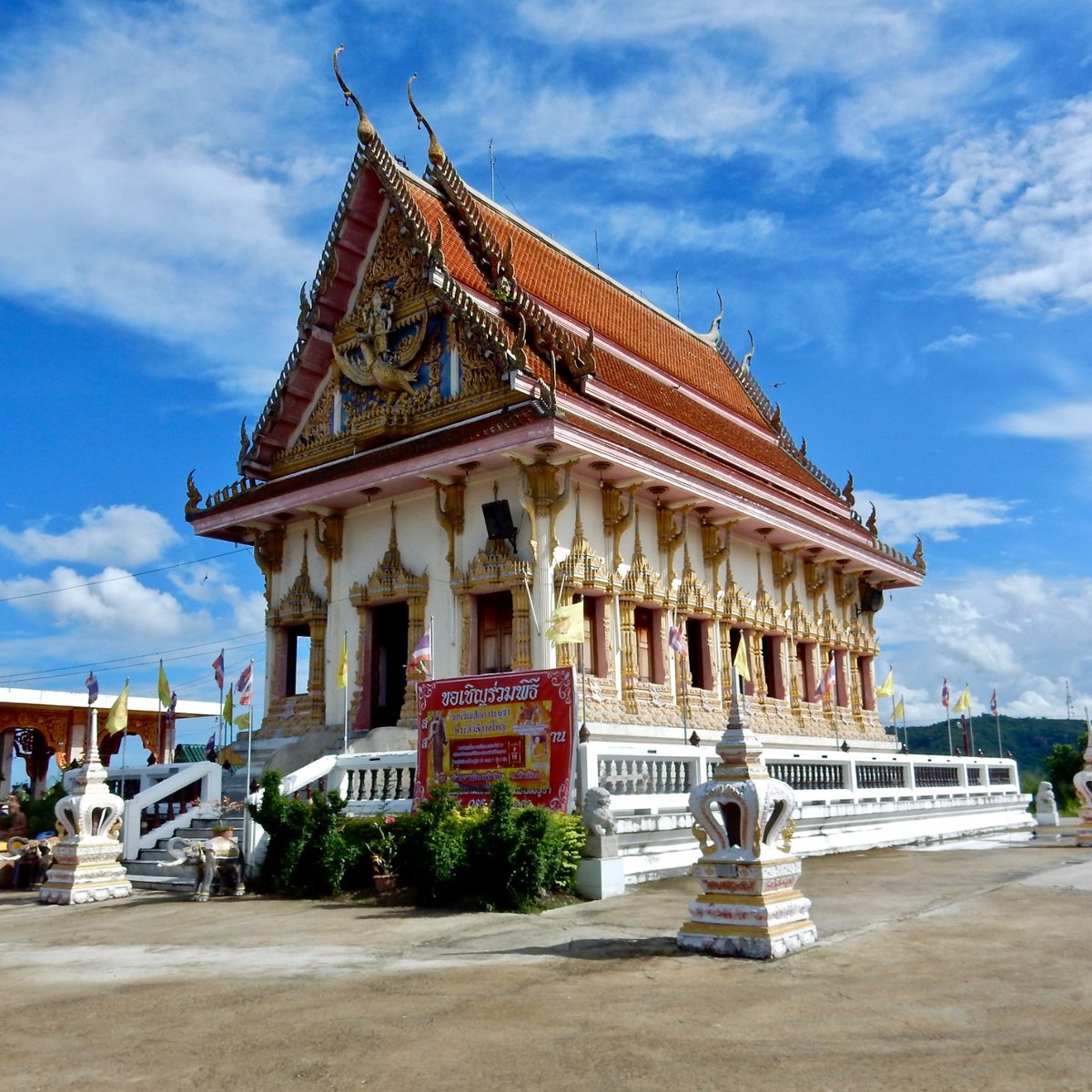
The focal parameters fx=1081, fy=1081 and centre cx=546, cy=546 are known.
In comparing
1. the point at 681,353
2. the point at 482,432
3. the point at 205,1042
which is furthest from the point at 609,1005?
the point at 681,353

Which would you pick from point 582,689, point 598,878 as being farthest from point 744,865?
point 582,689

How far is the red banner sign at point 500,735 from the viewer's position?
37.4 ft

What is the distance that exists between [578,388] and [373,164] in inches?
227

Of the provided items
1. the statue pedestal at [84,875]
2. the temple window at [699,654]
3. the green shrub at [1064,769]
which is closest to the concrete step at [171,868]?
the statue pedestal at [84,875]

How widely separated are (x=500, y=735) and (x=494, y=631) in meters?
5.75

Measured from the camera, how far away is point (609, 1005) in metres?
5.74

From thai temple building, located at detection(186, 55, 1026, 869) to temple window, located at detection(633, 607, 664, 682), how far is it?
39 millimetres

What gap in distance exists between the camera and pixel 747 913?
7.12 meters

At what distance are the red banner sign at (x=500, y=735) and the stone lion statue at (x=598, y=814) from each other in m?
0.47

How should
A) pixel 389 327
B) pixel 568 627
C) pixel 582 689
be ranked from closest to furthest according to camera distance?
pixel 568 627
pixel 582 689
pixel 389 327

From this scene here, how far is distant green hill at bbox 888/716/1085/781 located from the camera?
70.9 meters

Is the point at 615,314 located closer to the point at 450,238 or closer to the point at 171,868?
the point at 450,238

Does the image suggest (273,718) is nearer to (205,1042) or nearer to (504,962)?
(504,962)

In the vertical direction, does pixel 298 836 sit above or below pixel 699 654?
below
